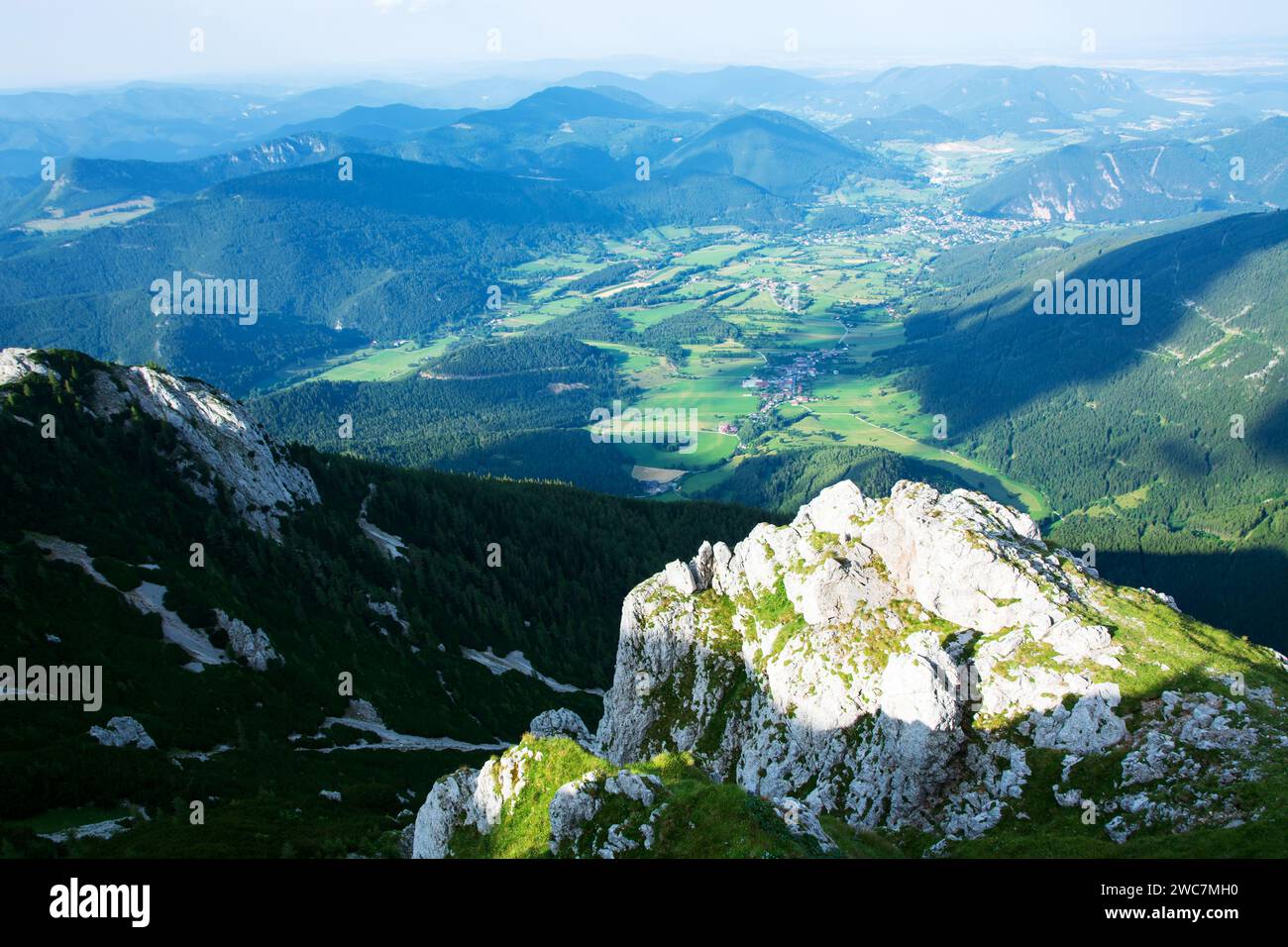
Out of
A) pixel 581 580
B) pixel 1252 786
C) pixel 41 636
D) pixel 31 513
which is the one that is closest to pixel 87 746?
pixel 41 636

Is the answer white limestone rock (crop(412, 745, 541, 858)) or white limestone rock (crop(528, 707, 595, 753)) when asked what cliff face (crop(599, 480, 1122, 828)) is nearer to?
white limestone rock (crop(528, 707, 595, 753))

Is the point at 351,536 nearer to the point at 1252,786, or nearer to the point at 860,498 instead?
the point at 860,498

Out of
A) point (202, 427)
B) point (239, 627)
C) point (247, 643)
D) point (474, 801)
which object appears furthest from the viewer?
point (202, 427)

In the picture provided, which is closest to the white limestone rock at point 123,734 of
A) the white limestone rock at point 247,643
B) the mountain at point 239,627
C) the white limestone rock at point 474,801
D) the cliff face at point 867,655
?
the mountain at point 239,627

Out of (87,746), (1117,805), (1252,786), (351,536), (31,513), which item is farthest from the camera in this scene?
(351,536)

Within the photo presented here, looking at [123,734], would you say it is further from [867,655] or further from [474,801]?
[867,655]

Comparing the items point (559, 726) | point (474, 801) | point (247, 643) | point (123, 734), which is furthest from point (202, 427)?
point (474, 801)
